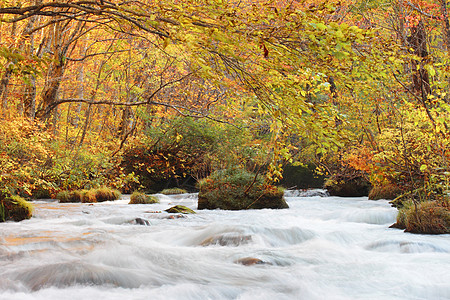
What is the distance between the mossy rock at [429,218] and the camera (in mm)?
6387

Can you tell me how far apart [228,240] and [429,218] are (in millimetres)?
3402

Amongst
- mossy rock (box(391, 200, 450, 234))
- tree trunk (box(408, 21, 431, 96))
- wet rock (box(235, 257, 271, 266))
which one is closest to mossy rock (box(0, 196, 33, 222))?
wet rock (box(235, 257, 271, 266))

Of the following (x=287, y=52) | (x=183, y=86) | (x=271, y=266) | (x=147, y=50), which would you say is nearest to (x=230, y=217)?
(x=271, y=266)

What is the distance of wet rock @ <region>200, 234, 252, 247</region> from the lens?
6.06 meters

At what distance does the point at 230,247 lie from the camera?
5.84 meters

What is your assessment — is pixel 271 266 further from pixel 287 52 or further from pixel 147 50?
pixel 147 50

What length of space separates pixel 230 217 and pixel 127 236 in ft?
10.2

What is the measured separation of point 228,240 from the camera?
616 cm

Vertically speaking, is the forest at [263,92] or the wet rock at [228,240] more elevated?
the forest at [263,92]

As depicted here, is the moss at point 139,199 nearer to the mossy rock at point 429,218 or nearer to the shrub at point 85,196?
the shrub at point 85,196

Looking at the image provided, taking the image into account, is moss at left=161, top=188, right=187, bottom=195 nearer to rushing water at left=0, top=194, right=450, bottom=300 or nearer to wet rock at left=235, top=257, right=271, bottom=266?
rushing water at left=0, top=194, right=450, bottom=300

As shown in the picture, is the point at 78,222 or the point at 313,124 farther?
the point at 78,222

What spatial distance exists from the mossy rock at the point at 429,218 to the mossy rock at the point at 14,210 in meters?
7.27

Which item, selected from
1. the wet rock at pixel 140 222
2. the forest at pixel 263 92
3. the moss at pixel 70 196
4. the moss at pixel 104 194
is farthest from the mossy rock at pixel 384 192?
the moss at pixel 70 196
